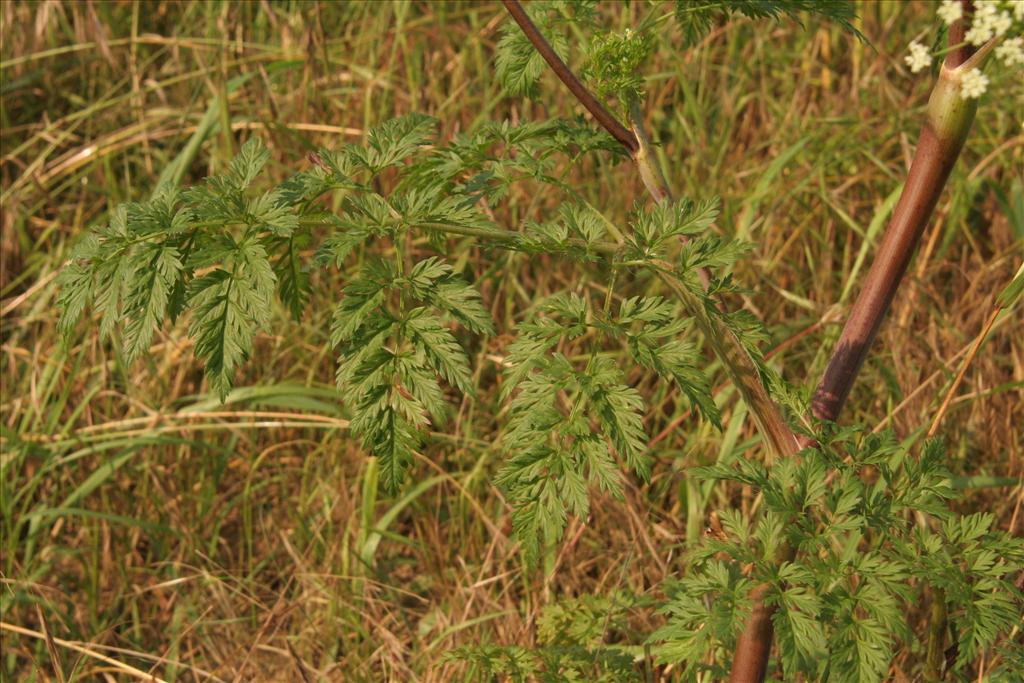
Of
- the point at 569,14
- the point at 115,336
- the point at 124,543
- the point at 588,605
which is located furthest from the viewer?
the point at 115,336

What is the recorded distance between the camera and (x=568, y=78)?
5.55 feet

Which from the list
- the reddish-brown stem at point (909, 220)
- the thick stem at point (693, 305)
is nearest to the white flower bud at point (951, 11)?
the reddish-brown stem at point (909, 220)

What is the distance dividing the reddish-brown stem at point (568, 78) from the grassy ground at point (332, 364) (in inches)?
41.5

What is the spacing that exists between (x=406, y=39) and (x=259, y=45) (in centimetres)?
53

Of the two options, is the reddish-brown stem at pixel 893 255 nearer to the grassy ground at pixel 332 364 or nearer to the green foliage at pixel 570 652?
the green foliage at pixel 570 652

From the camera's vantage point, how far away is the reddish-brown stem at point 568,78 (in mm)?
1640

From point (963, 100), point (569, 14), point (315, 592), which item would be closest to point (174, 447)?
point (315, 592)

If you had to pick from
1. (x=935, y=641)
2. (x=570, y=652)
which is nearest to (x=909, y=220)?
(x=935, y=641)

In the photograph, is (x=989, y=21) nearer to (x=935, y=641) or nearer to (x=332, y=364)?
(x=935, y=641)

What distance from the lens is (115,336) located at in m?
3.39

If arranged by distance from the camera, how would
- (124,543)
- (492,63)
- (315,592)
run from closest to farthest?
(315,592)
(124,543)
(492,63)

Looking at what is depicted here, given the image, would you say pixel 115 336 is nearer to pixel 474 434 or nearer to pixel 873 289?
pixel 474 434

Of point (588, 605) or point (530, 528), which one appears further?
point (588, 605)

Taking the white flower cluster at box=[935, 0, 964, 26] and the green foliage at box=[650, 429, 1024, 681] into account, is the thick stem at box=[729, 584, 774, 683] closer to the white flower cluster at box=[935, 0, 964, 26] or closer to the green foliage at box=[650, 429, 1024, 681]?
the green foliage at box=[650, 429, 1024, 681]
